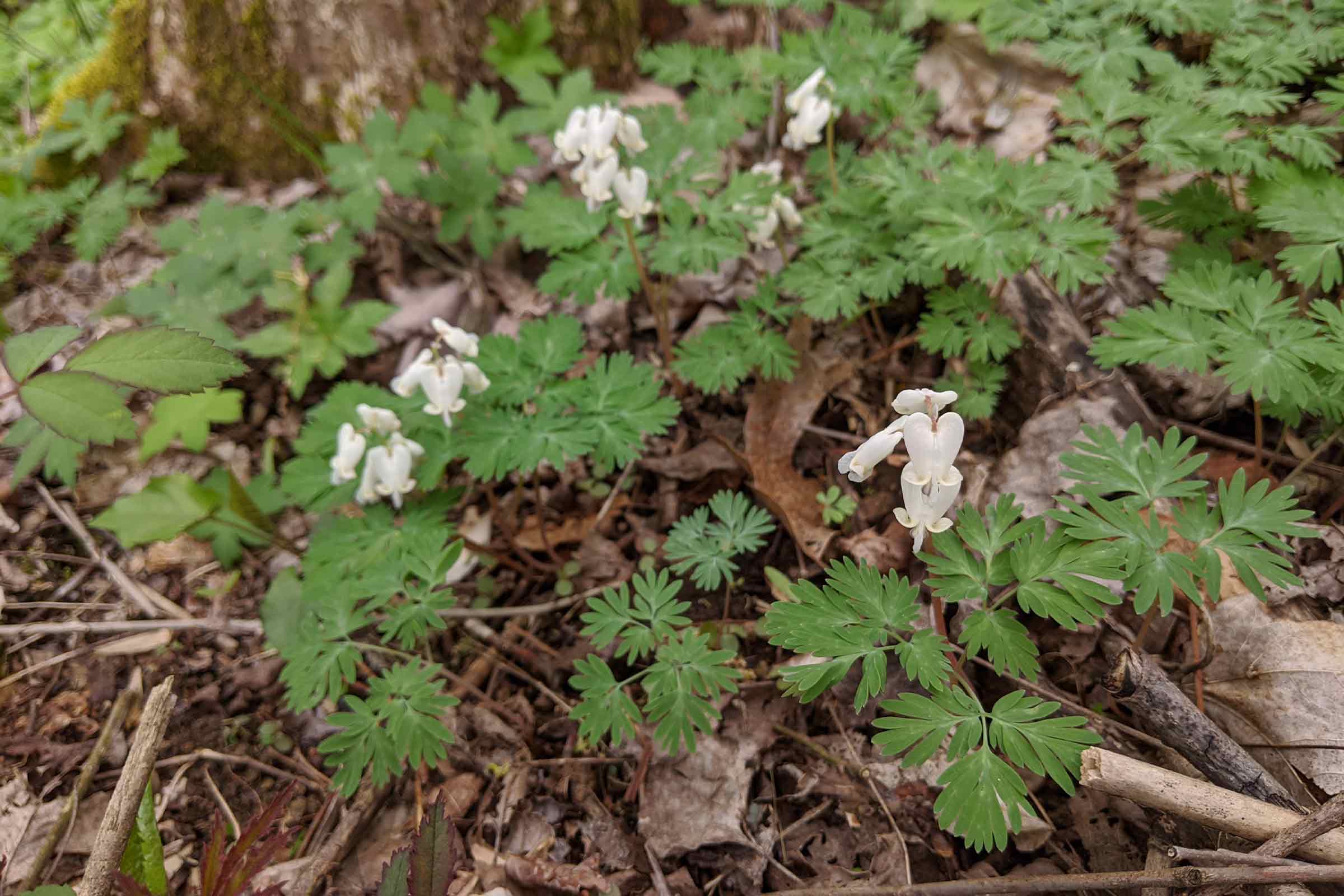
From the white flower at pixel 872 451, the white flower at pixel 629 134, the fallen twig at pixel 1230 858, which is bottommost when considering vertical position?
the fallen twig at pixel 1230 858

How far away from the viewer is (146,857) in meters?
2.29

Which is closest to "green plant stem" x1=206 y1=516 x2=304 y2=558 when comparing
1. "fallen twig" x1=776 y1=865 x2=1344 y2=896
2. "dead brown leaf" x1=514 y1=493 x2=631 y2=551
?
"dead brown leaf" x1=514 y1=493 x2=631 y2=551

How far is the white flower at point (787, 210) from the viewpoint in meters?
3.46

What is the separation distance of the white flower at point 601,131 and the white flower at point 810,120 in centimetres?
98

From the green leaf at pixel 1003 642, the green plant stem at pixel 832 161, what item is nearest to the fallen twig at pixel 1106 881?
the green leaf at pixel 1003 642

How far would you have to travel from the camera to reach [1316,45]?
2877 millimetres

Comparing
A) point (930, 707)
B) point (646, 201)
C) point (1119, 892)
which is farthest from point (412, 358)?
point (1119, 892)

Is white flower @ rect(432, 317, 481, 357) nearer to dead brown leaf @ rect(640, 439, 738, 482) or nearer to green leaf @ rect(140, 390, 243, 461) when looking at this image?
dead brown leaf @ rect(640, 439, 738, 482)

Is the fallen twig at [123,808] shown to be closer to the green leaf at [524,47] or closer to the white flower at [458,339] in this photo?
the white flower at [458,339]

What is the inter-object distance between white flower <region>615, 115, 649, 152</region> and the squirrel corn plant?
72.0 inches

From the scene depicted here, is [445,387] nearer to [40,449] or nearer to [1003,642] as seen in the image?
[40,449]

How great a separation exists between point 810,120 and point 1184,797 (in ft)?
9.81

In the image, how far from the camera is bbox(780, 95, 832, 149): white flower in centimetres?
344

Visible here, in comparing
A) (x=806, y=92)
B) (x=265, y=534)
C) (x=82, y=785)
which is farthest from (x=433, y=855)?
(x=806, y=92)
